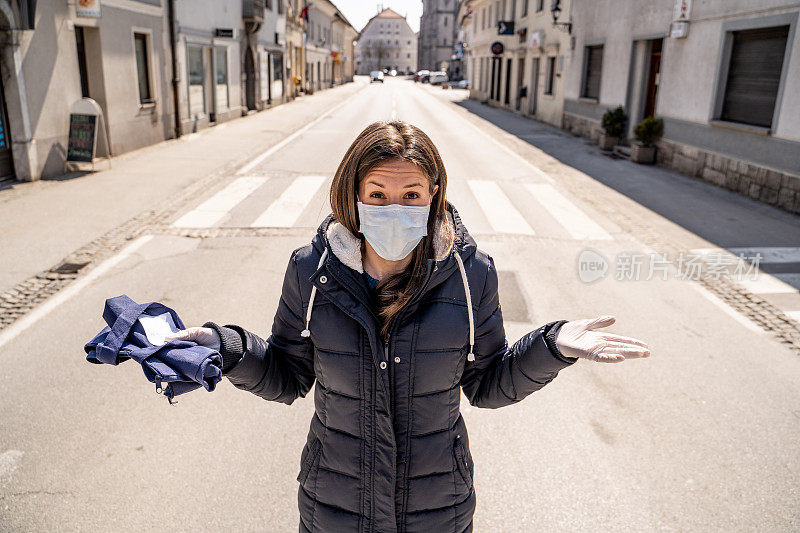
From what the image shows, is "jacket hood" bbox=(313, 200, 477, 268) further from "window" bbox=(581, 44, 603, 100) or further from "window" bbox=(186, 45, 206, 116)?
"window" bbox=(581, 44, 603, 100)

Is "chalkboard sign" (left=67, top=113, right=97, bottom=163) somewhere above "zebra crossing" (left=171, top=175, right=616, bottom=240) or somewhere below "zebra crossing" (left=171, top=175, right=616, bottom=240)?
above

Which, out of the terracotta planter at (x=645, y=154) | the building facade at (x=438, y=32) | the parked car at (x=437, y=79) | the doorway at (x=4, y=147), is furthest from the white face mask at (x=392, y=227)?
the building facade at (x=438, y=32)

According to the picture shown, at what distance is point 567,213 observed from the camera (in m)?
10.6

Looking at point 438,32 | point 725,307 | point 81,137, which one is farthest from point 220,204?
point 438,32

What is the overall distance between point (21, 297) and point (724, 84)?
1319cm

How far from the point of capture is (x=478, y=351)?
2.29 m

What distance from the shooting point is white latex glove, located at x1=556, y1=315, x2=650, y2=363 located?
6.39ft

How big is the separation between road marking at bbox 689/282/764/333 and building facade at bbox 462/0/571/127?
1781cm

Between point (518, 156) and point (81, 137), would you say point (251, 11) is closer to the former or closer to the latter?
point (518, 156)

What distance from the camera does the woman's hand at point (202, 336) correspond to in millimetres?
2029

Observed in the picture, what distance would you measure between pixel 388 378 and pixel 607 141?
17566 millimetres

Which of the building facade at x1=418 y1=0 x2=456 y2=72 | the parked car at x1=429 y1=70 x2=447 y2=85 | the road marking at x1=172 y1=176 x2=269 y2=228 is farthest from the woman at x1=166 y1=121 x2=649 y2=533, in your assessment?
the building facade at x1=418 y1=0 x2=456 y2=72

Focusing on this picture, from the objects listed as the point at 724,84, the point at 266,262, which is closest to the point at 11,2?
the point at 266,262

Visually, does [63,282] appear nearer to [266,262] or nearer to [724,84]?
[266,262]
